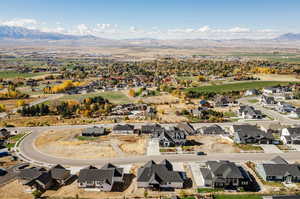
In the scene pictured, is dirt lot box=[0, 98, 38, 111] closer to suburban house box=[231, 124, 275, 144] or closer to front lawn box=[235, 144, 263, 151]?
suburban house box=[231, 124, 275, 144]

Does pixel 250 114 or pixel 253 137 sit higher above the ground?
pixel 250 114

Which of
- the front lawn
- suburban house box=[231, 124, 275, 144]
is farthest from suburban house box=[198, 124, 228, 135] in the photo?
the front lawn

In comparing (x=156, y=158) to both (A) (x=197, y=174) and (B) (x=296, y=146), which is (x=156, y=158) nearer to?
(A) (x=197, y=174)

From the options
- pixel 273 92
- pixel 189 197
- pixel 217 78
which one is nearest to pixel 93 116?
pixel 189 197

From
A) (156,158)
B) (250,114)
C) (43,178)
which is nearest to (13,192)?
(43,178)

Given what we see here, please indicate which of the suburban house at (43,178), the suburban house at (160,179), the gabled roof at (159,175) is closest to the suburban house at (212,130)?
the gabled roof at (159,175)
